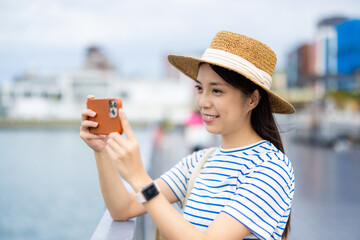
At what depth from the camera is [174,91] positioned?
53.4m

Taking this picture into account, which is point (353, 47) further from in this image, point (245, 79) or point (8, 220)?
point (245, 79)

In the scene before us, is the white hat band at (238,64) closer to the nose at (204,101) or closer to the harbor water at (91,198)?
the nose at (204,101)

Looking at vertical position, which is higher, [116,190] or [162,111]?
[116,190]

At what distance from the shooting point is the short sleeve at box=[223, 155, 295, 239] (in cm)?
125

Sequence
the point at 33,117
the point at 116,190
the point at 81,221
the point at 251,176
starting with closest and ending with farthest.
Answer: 1. the point at 251,176
2. the point at 116,190
3. the point at 81,221
4. the point at 33,117

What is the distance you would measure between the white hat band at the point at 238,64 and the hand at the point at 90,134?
0.46m

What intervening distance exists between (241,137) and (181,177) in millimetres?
355

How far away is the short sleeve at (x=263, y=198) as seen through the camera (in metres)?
1.25

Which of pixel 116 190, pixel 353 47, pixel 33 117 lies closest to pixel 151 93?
pixel 33 117

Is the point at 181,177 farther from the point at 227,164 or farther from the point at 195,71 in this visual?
the point at 195,71

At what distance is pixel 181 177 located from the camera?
5.61 feet

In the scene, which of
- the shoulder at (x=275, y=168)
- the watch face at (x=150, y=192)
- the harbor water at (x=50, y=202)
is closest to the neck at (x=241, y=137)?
the shoulder at (x=275, y=168)

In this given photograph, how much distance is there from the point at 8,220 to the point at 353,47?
56.1 ft

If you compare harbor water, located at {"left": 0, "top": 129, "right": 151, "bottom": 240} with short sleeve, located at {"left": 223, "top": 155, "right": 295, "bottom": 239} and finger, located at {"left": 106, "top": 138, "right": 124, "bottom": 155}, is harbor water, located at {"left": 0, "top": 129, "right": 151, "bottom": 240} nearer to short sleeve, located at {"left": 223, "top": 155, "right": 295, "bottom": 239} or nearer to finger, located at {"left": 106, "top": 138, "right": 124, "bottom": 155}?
short sleeve, located at {"left": 223, "top": 155, "right": 295, "bottom": 239}
